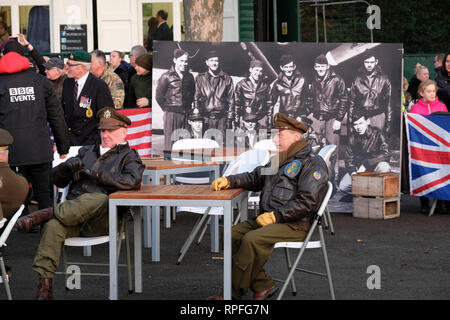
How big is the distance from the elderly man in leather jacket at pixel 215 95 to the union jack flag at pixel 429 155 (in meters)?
2.30

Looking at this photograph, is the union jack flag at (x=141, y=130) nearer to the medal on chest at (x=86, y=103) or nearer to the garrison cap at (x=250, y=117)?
the medal on chest at (x=86, y=103)

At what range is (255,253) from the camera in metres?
7.26

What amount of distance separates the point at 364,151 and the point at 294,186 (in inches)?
204

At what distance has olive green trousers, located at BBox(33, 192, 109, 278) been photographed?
736 centimetres

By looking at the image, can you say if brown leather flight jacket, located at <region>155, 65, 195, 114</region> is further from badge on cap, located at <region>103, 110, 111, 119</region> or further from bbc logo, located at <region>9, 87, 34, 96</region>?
badge on cap, located at <region>103, 110, 111, 119</region>

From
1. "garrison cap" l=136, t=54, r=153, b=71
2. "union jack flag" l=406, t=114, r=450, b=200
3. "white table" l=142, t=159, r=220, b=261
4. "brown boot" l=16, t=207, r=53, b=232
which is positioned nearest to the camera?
"brown boot" l=16, t=207, r=53, b=232

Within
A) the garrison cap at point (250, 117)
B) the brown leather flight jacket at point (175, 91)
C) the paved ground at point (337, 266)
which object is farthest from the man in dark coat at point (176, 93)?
the paved ground at point (337, 266)

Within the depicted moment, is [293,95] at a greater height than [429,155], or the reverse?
[293,95]

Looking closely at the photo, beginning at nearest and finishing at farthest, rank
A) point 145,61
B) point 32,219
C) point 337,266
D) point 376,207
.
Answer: point 32,219
point 337,266
point 376,207
point 145,61

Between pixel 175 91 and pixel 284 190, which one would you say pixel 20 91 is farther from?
pixel 284 190

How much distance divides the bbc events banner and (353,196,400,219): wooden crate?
416mm

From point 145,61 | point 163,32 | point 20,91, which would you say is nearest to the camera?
point 20,91

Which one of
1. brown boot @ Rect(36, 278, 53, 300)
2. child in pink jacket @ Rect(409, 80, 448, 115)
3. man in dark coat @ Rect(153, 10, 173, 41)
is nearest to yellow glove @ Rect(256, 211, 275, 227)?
brown boot @ Rect(36, 278, 53, 300)

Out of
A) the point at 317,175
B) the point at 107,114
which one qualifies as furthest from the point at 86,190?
the point at 317,175
